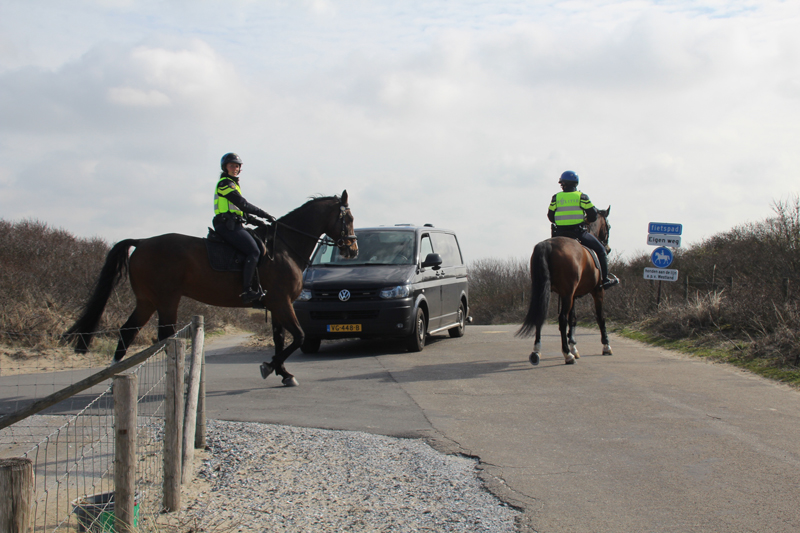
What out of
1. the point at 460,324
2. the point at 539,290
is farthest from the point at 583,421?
the point at 460,324

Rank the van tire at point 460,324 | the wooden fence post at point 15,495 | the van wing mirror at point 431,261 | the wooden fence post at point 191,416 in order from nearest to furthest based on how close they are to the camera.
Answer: the wooden fence post at point 15,495 → the wooden fence post at point 191,416 → the van wing mirror at point 431,261 → the van tire at point 460,324

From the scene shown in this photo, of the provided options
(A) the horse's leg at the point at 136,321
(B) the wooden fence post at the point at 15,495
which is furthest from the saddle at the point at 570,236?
(B) the wooden fence post at the point at 15,495

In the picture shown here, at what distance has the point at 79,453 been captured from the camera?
584cm

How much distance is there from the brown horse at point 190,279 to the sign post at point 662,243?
10630mm

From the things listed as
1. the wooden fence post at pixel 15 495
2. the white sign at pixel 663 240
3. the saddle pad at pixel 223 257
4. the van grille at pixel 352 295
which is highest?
the white sign at pixel 663 240

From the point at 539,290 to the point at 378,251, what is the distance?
3778 mm

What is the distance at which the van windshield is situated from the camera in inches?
502

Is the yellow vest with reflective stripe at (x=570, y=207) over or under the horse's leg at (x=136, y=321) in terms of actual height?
over

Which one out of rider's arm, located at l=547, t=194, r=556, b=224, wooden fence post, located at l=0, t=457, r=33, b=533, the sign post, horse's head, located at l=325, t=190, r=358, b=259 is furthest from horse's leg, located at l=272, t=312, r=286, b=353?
the sign post

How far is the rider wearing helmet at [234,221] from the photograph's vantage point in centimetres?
862

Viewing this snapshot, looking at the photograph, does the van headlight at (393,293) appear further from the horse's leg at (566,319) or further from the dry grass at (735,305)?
the dry grass at (735,305)

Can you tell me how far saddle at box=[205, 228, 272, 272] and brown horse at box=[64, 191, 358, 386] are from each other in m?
0.08

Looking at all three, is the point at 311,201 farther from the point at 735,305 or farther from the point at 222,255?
the point at 735,305

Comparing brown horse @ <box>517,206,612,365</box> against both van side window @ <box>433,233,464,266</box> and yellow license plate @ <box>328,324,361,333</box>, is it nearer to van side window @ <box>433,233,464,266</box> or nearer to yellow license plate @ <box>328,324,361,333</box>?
yellow license plate @ <box>328,324,361,333</box>
